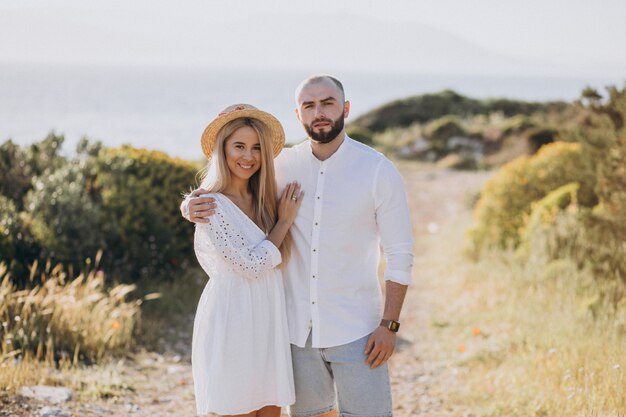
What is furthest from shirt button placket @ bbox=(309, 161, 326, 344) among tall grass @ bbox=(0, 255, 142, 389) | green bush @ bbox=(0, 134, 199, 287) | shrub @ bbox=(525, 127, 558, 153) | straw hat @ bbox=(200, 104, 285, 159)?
shrub @ bbox=(525, 127, 558, 153)

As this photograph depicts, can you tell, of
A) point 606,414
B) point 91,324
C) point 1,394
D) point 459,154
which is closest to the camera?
point 606,414

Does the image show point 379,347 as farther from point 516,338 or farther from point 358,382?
point 516,338

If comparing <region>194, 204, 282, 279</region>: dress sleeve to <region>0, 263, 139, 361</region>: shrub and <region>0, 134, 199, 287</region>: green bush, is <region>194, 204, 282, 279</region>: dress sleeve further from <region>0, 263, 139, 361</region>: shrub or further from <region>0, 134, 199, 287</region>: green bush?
<region>0, 134, 199, 287</region>: green bush

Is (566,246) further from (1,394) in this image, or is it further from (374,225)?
(1,394)

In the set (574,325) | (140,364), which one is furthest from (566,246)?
(140,364)

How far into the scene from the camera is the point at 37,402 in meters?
4.52

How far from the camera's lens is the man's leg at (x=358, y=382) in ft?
10.7

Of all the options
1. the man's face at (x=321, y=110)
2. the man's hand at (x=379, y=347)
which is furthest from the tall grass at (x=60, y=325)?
the man's face at (x=321, y=110)

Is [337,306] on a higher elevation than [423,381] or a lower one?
higher

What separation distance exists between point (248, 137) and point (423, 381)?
10.6 ft

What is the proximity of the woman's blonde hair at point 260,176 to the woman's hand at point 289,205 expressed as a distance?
0.23 ft

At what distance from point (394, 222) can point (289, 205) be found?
0.51m

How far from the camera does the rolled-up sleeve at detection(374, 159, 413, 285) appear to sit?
3.29 meters

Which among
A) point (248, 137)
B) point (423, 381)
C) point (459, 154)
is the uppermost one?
point (459, 154)
